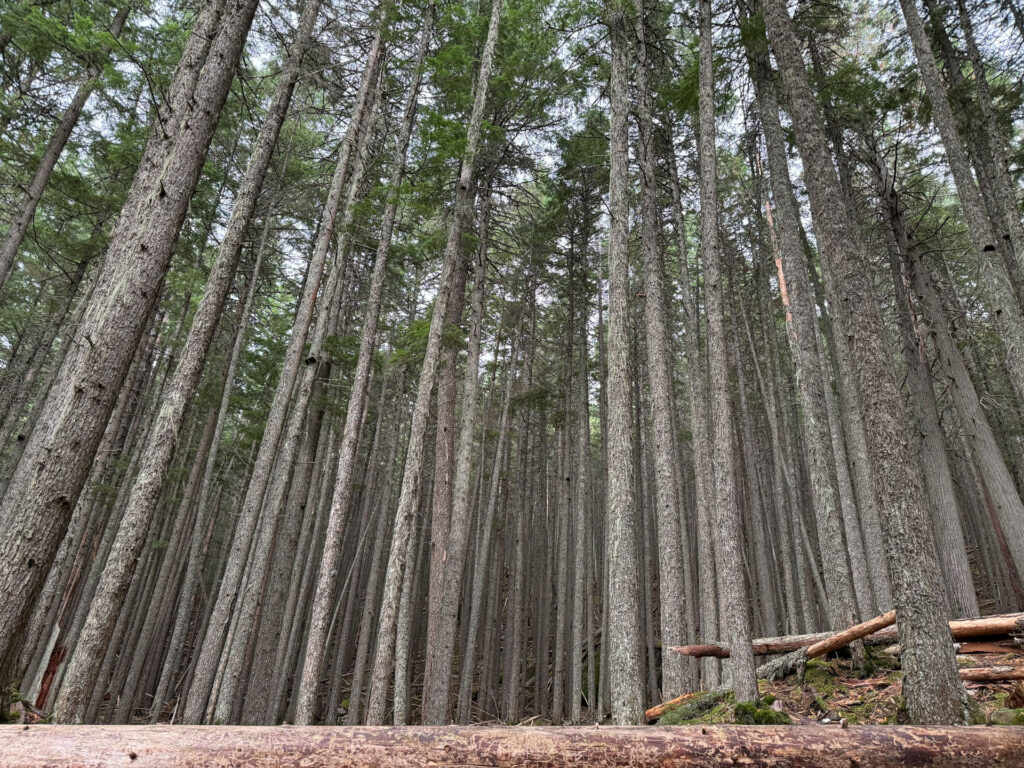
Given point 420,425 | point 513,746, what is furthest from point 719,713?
point 420,425

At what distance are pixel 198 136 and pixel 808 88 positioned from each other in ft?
22.0

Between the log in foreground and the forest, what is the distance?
0.19 m

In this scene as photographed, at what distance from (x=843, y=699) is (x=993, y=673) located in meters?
1.34

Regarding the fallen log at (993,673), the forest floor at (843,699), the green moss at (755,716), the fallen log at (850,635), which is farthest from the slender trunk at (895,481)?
the fallen log at (850,635)

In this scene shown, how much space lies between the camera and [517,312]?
1708 cm

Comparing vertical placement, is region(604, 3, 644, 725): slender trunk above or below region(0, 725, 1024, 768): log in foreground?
above

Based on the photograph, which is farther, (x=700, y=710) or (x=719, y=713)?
(x=700, y=710)

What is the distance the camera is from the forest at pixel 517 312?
506 cm

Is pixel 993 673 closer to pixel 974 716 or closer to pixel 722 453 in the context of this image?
pixel 974 716

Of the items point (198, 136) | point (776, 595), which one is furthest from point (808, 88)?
point (776, 595)

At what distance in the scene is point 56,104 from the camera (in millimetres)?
12188

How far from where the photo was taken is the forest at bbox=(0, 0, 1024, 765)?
5.06 metres

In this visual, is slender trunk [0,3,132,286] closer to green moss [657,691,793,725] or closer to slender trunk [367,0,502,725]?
slender trunk [367,0,502,725]

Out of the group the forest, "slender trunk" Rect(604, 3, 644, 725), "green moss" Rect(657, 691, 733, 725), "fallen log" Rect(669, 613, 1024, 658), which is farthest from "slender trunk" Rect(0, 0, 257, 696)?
"fallen log" Rect(669, 613, 1024, 658)
